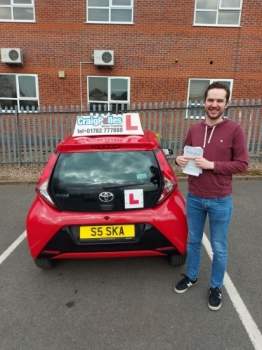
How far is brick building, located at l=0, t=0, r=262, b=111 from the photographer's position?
9.31 metres

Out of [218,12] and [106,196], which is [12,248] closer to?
[106,196]

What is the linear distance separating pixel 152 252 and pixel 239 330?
2.98ft

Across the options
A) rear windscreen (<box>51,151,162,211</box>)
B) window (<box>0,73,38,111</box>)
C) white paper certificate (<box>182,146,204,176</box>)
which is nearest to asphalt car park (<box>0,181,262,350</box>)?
rear windscreen (<box>51,151,162,211</box>)

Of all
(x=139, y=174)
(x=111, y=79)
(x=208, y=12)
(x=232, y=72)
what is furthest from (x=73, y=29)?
(x=139, y=174)

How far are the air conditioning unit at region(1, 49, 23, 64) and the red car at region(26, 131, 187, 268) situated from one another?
831cm

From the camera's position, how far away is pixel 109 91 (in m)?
9.95

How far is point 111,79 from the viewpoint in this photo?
387 inches

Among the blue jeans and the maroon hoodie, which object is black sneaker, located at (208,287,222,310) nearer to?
the blue jeans

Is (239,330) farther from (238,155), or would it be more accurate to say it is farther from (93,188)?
(93,188)

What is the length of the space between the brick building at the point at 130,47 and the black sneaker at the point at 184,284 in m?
8.14

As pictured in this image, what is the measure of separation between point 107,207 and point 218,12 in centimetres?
966

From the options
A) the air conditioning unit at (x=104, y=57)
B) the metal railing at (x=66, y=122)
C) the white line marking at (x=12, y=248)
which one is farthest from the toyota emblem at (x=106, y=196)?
the air conditioning unit at (x=104, y=57)

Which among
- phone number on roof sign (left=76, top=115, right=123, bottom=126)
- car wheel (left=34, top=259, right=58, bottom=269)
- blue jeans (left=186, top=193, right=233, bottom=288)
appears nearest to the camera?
blue jeans (left=186, top=193, right=233, bottom=288)

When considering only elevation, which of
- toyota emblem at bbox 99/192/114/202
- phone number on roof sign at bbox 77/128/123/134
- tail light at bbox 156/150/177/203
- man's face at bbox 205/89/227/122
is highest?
man's face at bbox 205/89/227/122
